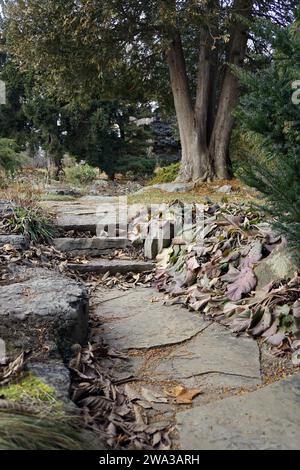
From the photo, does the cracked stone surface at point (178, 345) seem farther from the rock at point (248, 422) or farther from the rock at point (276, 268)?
the rock at point (276, 268)

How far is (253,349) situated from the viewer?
1.91m

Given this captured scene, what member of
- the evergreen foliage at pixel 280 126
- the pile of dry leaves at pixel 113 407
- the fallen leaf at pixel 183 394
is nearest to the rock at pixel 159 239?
the evergreen foliage at pixel 280 126

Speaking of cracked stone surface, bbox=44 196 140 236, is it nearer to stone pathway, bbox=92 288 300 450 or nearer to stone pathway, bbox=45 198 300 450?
stone pathway, bbox=45 198 300 450

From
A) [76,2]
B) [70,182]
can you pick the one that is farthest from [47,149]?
[76,2]

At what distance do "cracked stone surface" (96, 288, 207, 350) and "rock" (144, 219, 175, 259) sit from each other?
2.81 feet

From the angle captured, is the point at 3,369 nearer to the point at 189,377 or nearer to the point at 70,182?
the point at 189,377

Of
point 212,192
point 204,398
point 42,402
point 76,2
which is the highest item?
point 76,2

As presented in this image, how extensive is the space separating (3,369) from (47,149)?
13.6 meters

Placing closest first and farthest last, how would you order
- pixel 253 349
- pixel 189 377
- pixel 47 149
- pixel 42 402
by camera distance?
pixel 42 402 < pixel 189 377 < pixel 253 349 < pixel 47 149

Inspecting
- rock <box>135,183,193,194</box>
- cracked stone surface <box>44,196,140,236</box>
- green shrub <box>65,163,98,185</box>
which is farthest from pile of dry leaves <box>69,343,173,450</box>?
green shrub <box>65,163,98,185</box>

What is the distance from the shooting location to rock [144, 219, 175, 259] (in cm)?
356

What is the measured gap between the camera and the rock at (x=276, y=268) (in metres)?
2.26

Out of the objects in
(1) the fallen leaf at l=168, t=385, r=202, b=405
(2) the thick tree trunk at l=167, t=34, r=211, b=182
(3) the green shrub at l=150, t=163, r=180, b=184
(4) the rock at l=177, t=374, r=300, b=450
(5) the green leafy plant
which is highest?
(2) the thick tree trunk at l=167, t=34, r=211, b=182

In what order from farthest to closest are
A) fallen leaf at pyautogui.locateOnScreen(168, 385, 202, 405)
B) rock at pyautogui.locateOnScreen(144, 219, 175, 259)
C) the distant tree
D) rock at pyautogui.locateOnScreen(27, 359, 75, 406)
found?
1. the distant tree
2. rock at pyautogui.locateOnScreen(144, 219, 175, 259)
3. fallen leaf at pyautogui.locateOnScreen(168, 385, 202, 405)
4. rock at pyautogui.locateOnScreen(27, 359, 75, 406)
